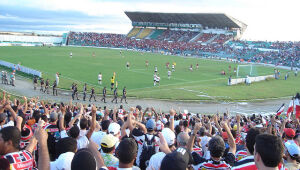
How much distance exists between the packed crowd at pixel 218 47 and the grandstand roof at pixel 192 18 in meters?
4.32

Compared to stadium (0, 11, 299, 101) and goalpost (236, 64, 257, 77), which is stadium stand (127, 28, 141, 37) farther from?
goalpost (236, 64, 257, 77)

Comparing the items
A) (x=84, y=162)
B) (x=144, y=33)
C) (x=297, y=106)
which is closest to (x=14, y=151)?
(x=84, y=162)

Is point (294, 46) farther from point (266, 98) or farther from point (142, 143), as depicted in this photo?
point (142, 143)

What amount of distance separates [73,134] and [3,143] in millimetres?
1839

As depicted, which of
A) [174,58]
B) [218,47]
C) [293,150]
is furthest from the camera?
[218,47]

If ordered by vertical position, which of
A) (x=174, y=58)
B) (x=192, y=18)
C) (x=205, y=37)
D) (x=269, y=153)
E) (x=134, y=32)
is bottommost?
(x=269, y=153)

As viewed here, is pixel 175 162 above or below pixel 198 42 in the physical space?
below

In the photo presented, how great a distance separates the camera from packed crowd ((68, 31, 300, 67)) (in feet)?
233

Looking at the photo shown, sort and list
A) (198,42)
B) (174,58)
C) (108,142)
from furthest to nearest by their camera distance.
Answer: (198,42) → (174,58) → (108,142)

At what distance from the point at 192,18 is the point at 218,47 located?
17685 mm

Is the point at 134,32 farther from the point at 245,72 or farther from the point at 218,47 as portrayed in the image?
the point at 245,72

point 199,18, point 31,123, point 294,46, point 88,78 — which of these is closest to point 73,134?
point 31,123

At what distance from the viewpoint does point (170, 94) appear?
28.0m

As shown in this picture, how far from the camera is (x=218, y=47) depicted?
281ft
